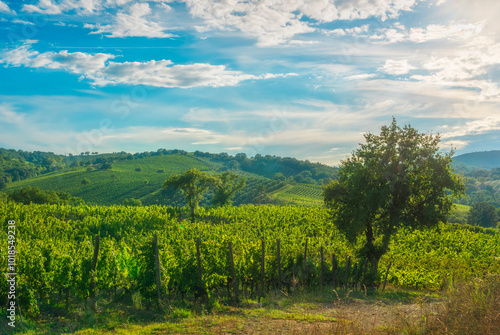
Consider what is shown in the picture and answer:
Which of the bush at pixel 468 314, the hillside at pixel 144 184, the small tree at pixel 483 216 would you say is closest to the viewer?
the bush at pixel 468 314

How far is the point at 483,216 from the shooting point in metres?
85.6

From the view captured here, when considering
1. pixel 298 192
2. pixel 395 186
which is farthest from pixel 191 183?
pixel 298 192

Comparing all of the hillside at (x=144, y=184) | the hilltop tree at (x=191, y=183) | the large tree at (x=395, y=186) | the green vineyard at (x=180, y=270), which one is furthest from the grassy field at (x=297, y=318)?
the hillside at (x=144, y=184)

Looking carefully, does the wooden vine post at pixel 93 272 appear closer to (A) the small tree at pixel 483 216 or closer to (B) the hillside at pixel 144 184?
(B) the hillside at pixel 144 184

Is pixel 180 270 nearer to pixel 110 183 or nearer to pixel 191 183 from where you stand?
pixel 191 183

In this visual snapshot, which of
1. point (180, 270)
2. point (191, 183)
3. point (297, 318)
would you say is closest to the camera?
point (297, 318)

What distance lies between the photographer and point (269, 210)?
51.5 m

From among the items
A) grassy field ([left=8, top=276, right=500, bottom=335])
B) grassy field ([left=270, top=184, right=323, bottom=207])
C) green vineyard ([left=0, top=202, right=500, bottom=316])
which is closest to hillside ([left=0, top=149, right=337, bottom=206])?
grassy field ([left=270, top=184, right=323, bottom=207])

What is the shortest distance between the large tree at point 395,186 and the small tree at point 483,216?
275 ft

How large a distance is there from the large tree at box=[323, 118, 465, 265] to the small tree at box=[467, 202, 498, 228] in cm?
8390

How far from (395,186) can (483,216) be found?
88379 millimetres

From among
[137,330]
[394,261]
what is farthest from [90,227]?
[394,261]

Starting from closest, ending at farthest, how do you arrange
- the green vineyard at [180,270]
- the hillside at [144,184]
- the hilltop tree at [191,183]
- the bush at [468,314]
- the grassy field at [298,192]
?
the bush at [468,314] < the green vineyard at [180,270] < the hilltop tree at [191,183] < the hillside at [144,184] < the grassy field at [298,192]

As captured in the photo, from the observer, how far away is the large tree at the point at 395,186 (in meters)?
19.0
